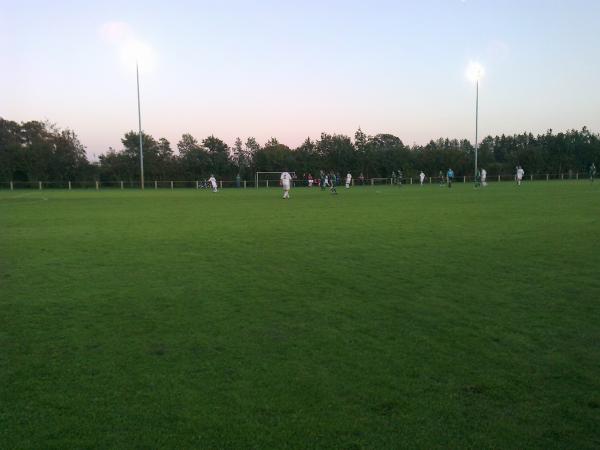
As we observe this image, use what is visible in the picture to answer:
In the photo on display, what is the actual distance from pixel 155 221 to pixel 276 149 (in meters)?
58.3

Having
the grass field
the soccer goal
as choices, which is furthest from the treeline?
the grass field

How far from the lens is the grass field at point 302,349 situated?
333 cm

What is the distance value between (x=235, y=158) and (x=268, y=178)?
10.7 meters

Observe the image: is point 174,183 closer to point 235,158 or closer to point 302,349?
point 235,158

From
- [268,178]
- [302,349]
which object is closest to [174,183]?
[268,178]

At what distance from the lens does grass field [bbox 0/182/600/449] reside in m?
3.33

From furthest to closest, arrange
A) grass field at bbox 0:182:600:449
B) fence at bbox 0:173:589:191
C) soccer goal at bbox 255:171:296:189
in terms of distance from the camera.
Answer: soccer goal at bbox 255:171:296:189 < fence at bbox 0:173:589:191 < grass field at bbox 0:182:600:449

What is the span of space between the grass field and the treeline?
58.3m

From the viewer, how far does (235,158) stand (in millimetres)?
75375

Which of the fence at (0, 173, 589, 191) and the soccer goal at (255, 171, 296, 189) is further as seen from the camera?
the soccer goal at (255, 171, 296, 189)

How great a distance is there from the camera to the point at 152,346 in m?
4.85

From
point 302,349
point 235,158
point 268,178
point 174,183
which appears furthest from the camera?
point 235,158

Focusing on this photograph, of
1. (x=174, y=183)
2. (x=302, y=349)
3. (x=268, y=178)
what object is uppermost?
(x=268, y=178)

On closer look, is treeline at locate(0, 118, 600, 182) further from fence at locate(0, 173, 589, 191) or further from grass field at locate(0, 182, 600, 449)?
grass field at locate(0, 182, 600, 449)
